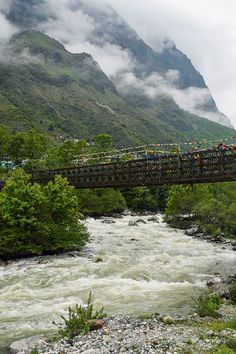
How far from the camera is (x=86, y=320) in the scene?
15.5 meters

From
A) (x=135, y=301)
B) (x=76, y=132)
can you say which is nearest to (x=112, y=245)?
(x=135, y=301)

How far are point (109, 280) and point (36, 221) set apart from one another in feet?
36.8

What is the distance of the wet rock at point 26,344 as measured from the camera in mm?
14047

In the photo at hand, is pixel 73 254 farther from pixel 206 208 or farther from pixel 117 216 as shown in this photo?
pixel 117 216

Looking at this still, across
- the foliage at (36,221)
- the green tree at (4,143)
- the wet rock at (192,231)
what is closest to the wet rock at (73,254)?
the foliage at (36,221)

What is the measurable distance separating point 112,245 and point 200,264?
36.9 feet

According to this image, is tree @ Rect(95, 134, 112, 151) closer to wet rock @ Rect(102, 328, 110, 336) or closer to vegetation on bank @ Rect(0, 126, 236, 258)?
vegetation on bank @ Rect(0, 126, 236, 258)

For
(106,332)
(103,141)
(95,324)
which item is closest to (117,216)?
(103,141)

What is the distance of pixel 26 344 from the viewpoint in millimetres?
14344

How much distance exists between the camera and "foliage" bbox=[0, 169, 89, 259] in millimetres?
32250

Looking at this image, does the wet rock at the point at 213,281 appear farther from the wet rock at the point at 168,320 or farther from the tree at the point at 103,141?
the tree at the point at 103,141

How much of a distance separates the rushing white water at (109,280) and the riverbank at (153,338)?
2420mm

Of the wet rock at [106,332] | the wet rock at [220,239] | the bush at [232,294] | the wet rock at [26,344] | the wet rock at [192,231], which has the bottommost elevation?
the wet rock at [220,239]

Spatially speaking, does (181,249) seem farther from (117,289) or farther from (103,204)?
(103,204)
